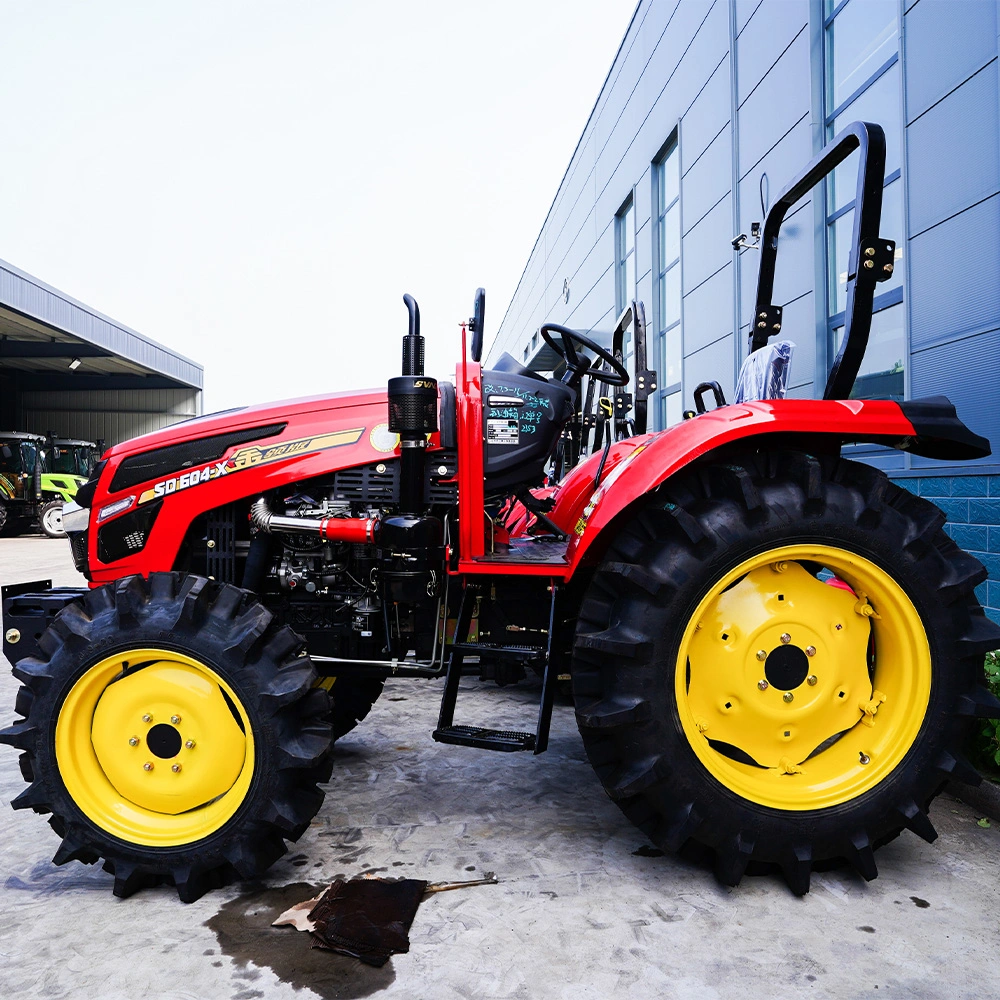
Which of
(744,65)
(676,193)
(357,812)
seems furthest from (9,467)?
(357,812)

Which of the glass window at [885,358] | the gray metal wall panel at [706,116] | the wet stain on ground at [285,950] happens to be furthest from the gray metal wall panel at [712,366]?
the wet stain on ground at [285,950]

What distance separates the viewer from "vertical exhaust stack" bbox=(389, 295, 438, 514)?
2.57 m

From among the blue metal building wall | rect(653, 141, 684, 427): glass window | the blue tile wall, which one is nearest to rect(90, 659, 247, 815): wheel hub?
the blue tile wall

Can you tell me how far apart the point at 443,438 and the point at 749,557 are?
1.03 metres

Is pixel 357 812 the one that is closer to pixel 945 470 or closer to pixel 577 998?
pixel 577 998

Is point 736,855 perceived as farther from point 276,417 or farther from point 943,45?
point 943,45

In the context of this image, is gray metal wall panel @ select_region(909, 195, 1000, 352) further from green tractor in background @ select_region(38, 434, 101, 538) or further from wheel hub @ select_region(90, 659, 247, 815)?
green tractor in background @ select_region(38, 434, 101, 538)

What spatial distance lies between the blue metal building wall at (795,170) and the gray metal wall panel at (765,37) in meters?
0.02

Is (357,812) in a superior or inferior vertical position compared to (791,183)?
inferior

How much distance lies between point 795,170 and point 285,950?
618 cm

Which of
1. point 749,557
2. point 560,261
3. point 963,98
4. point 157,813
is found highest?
point 560,261

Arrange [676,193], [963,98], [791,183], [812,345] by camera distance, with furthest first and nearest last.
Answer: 1. [676,193]
2. [812,345]
3. [963,98]
4. [791,183]

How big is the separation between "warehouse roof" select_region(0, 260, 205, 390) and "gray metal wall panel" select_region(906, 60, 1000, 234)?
66.7 feet

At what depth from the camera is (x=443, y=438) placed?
2.69m
